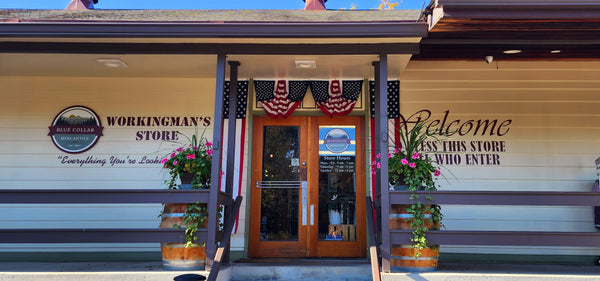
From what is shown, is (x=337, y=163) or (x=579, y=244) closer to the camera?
(x=579, y=244)

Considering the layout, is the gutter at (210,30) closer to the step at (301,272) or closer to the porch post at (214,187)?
the porch post at (214,187)

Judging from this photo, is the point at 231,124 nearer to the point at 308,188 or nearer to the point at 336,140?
the point at 308,188

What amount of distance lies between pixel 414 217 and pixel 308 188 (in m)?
1.92

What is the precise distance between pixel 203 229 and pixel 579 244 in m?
3.33

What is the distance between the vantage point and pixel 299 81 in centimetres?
598

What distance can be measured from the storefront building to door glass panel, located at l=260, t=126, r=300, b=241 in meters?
0.01

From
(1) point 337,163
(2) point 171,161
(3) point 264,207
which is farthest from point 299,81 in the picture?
(2) point 171,161

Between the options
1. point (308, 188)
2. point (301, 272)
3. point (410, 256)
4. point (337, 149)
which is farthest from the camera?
point (337, 149)

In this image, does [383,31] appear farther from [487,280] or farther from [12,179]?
[12,179]

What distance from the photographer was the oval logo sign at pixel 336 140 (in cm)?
598

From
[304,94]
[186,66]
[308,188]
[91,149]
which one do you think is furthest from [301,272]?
[91,149]

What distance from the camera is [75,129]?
601cm

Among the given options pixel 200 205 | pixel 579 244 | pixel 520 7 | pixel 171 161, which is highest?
pixel 520 7

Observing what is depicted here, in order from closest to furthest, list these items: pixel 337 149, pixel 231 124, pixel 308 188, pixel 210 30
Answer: pixel 210 30, pixel 231 124, pixel 308 188, pixel 337 149
